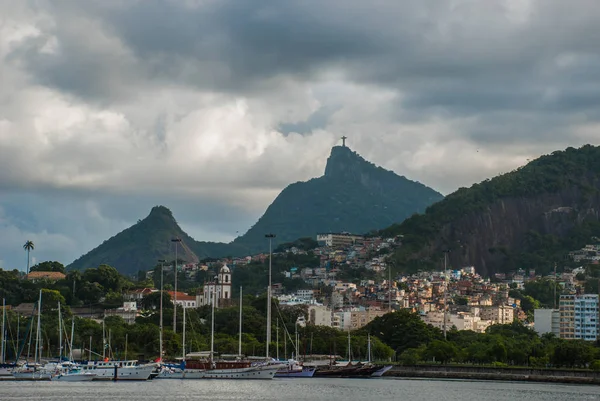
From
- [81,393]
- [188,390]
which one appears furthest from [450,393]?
[81,393]

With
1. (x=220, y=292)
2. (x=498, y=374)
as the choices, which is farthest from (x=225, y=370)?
(x=220, y=292)

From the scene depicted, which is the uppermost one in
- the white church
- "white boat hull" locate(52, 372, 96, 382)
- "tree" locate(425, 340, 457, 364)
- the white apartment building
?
the white church

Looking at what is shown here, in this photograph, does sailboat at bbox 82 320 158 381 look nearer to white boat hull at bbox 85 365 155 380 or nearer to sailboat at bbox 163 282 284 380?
white boat hull at bbox 85 365 155 380

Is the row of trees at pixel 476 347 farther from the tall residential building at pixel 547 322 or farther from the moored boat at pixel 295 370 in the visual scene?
the moored boat at pixel 295 370

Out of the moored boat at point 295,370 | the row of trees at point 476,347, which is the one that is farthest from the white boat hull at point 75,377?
the row of trees at point 476,347

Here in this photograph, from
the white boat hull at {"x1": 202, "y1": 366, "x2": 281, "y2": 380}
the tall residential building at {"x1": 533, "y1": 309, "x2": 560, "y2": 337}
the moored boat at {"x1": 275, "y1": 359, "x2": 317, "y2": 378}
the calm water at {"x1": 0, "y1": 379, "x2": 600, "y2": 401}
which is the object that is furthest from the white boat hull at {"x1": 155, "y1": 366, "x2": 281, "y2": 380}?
the tall residential building at {"x1": 533, "y1": 309, "x2": 560, "y2": 337}

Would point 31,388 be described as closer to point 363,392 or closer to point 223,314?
point 363,392
